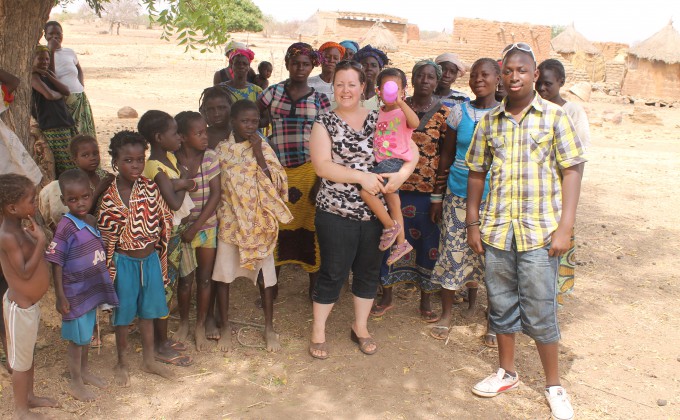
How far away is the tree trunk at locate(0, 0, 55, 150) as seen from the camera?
3.79 meters

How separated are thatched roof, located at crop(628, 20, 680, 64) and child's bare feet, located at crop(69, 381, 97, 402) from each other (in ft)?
76.9

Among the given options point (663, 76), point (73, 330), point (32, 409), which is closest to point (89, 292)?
point (73, 330)

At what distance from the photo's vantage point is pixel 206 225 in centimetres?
372

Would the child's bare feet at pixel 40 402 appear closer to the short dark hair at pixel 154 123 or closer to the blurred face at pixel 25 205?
the blurred face at pixel 25 205

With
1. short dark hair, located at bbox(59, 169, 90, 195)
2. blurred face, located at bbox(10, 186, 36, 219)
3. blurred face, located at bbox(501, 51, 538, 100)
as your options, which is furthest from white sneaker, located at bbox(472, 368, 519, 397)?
blurred face, located at bbox(10, 186, 36, 219)

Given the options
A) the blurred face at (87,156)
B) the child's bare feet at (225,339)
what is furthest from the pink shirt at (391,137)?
the blurred face at (87,156)

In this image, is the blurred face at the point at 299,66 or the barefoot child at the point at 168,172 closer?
the barefoot child at the point at 168,172

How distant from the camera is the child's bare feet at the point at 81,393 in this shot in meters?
3.21

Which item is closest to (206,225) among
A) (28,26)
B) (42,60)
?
(28,26)

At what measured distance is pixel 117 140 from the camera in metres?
3.21

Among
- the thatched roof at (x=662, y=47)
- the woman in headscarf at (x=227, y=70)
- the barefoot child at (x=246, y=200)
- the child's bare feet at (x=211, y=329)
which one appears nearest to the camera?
the barefoot child at (x=246, y=200)

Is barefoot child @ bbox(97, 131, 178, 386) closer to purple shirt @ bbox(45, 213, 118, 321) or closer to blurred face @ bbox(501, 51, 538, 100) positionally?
purple shirt @ bbox(45, 213, 118, 321)

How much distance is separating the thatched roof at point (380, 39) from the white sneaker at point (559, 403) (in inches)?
759

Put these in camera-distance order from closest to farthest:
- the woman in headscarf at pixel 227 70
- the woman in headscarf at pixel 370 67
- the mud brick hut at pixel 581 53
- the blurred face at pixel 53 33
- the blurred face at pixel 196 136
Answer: the blurred face at pixel 196 136 < the woman in headscarf at pixel 370 67 < the woman in headscarf at pixel 227 70 < the blurred face at pixel 53 33 < the mud brick hut at pixel 581 53
